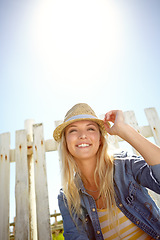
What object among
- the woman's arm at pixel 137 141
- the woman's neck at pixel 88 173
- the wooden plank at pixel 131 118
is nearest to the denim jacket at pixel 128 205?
the woman's arm at pixel 137 141

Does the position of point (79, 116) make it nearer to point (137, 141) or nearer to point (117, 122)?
point (117, 122)

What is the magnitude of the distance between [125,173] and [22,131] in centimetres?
196

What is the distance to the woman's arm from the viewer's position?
1.42 metres

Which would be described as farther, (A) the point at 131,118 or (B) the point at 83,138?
(A) the point at 131,118

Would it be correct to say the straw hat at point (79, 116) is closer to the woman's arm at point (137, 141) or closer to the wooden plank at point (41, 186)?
the woman's arm at point (137, 141)

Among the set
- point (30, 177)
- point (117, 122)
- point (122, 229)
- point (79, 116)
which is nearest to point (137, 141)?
point (117, 122)

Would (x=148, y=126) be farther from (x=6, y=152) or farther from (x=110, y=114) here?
(x=6, y=152)

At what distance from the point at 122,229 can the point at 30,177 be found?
1.64 m

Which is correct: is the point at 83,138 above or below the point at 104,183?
above

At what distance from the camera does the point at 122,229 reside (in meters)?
1.63

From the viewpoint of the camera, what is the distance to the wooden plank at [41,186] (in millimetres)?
2258

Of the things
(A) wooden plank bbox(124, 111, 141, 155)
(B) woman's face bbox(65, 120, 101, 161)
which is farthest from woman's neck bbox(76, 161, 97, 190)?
(A) wooden plank bbox(124, 111, 141, 155)

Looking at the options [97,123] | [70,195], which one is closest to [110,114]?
[97,123]

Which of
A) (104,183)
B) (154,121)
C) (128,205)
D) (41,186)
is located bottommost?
→ (128,205)
